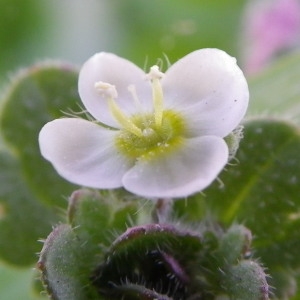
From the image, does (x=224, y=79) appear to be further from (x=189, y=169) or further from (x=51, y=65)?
(x=51, y=65)


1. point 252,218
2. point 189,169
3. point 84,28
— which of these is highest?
point 189,169

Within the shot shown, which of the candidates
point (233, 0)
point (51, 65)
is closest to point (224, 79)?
point (51, 65)

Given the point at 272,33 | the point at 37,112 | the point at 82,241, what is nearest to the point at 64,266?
the point at 82,241

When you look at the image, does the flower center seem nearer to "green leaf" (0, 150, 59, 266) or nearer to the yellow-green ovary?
the yellow-green ovary

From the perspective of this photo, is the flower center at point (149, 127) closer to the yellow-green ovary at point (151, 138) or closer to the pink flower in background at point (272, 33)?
the yellow-green ovary at point (151, 138)

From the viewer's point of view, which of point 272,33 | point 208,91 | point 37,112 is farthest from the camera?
point 272,33

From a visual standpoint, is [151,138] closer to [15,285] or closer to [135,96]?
[135,96]
